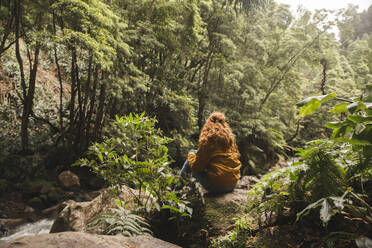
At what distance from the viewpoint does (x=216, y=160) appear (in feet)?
9.60

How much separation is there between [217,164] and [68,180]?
5.02 m

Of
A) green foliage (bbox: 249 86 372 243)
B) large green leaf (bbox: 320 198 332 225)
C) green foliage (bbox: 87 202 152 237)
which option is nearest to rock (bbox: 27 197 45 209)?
green foliage (bbox: 87 202 152 237)

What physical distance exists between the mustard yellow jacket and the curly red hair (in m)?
0.08

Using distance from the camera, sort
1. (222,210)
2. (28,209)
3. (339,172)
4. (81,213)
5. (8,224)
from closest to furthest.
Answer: (339,172) < (222,210) < (81,213) < (8,224) < (28,209)

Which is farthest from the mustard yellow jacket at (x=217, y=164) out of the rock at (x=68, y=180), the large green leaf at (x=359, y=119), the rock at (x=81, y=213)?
the rock at (x=68, y=180)

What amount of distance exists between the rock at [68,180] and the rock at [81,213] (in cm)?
340

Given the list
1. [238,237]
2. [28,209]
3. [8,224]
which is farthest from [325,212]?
[28,209]

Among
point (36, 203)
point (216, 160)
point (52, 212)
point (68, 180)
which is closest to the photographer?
point (216, 160)

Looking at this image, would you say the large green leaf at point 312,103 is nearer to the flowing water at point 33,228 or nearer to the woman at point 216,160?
the woman at point 216,160

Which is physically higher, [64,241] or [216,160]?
[216,160]

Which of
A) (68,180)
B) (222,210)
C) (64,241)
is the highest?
(64,241)

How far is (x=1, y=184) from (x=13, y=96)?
331cm

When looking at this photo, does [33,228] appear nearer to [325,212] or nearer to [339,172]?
[325,212]

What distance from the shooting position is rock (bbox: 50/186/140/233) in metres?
2.62
